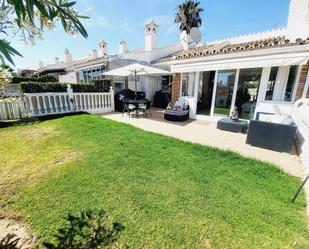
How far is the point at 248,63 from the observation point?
7543 millimetres

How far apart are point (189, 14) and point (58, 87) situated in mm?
25297

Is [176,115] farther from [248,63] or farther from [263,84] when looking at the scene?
[263,84]

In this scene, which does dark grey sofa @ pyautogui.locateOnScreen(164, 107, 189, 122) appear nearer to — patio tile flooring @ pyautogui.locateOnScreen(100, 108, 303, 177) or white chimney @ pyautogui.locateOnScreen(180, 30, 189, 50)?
patio tile flooring @ pyautogui.locateOnScreen(100, 108, 303, 177)

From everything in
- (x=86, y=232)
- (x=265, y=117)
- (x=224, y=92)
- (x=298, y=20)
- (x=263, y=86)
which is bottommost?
(x=86, y=232)

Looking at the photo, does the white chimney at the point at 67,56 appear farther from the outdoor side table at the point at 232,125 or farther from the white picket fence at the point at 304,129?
the white picket fence at the point at 304,129

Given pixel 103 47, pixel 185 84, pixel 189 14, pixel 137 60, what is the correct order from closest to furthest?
pixel 185 84 → pixel 137 60 → pixel 103 47 → pixel 189 14

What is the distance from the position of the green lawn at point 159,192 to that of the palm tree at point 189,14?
27.2 metres

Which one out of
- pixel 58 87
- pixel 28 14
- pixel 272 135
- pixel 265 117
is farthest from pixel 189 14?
pixel 28 14

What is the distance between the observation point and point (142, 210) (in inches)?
116

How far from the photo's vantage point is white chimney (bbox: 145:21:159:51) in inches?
592

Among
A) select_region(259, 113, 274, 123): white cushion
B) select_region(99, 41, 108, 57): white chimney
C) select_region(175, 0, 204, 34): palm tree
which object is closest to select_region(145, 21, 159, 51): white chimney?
select_region(99, 41, 108, 57): white chimney

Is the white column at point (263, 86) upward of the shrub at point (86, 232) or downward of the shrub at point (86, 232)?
upward

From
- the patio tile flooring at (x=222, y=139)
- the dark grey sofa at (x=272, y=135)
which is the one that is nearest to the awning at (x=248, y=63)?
the dark grey sofa at (x=272, y=135)

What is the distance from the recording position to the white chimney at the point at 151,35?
15.0m
